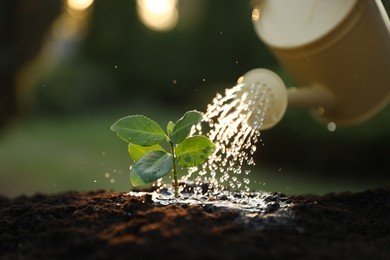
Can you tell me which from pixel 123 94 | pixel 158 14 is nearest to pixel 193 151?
pixel 123 94

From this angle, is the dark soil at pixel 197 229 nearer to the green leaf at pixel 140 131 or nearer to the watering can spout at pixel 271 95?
the green leaf at pixel 140 131

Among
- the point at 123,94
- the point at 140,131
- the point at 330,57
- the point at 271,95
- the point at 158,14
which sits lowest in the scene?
the point at 140,131

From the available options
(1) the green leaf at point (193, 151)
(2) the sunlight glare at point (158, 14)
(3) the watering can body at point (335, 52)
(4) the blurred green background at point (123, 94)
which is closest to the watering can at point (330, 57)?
(3) the watering can body at point (335, 52)

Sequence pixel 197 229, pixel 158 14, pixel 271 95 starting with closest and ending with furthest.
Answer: pixel 197 229
pixel 271 95
pixel 158 14

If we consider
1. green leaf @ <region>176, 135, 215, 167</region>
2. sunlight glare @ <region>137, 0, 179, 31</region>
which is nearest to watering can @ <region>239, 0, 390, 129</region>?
green leaf @ <region>176, 135, 215, 167</region>

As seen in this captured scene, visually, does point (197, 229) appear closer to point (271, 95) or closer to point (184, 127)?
point (184, 127)

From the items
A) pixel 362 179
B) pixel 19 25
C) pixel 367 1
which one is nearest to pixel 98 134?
pixel 19 25
